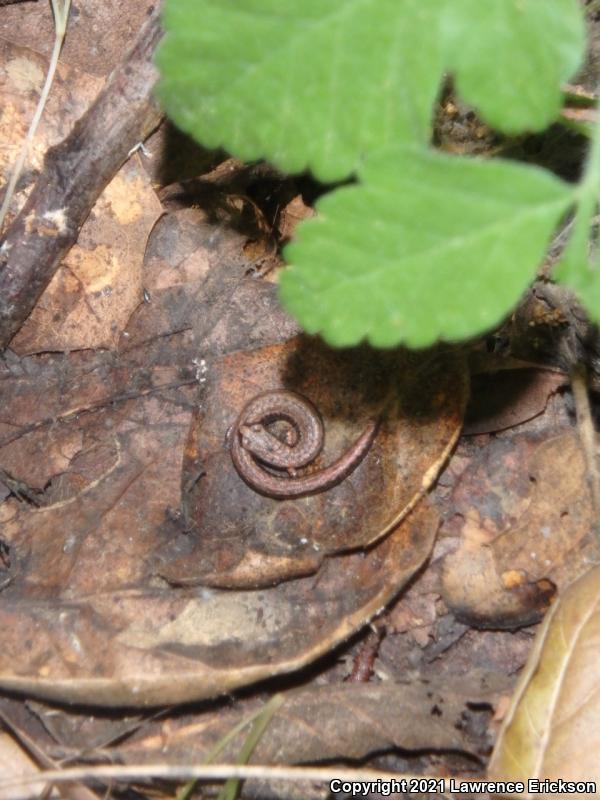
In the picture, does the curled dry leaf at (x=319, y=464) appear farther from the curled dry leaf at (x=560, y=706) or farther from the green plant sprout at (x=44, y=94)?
the green plant sprout at (x=44, y=94)

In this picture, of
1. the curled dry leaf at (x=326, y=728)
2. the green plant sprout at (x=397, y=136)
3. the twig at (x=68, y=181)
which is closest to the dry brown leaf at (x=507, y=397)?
the curled dry leaf at (x=326, y=728)

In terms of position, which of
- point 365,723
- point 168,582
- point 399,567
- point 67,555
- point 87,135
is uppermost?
point 87,135

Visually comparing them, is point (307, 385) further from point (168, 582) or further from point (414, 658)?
point (414, 658)

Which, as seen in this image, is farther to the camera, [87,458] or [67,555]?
[87,458]

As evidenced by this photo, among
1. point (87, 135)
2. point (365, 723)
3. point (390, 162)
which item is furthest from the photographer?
point (87, 135)

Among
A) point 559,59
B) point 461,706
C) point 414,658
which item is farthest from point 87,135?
point 461,706

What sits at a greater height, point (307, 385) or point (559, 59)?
point (559, 59)
